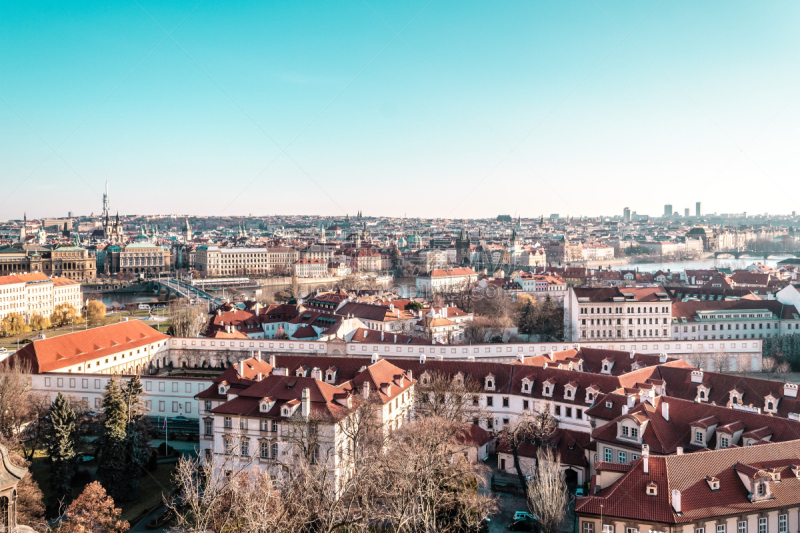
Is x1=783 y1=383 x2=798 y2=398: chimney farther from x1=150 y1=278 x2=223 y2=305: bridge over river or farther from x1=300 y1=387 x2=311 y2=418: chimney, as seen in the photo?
x1=150 y1=278 x2=223 y2=305: bridge over river

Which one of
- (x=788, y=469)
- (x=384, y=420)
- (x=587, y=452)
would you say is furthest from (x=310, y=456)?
(x=788, y=469)

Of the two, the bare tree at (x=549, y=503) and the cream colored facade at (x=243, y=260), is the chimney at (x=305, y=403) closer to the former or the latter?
the bare tree at (x=549, y=503)

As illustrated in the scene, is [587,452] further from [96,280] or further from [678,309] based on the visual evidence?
[96,280]

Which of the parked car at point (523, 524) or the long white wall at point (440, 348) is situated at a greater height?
the long white wall at point (440, 348)

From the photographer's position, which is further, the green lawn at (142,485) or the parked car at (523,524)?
the green lawn at (142,485)

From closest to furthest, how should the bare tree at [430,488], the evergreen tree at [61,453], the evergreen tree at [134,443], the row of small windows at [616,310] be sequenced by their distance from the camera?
Result: 1. the bare tree at [430,488]
2. the evergreen tree at [61,453]
3. the evergreen tree at [134,443]
4. the row of small windows at [616,310]

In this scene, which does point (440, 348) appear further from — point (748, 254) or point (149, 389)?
point (748, 254)

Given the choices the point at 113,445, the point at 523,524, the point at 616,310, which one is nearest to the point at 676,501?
the point at 523,524

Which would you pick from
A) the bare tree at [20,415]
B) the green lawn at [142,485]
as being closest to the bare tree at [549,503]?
the green lawn at [142,485]
